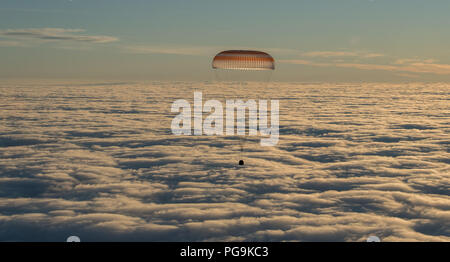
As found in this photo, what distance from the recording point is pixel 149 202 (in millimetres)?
57938

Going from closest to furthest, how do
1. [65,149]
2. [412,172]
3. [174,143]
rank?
[412,172] < [65,149] < [174,143]

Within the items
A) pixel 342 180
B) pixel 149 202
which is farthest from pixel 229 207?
pixel 342 180

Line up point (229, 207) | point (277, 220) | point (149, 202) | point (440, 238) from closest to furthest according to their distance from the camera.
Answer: point (440, 238) → point (277, 220) → point (229, 207) → point (149, 202)

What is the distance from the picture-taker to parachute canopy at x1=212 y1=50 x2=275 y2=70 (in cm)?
2662

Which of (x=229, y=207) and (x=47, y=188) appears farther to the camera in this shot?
(x=47, y=188)

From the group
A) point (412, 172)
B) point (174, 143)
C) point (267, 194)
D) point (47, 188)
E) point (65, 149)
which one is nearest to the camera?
point (267, 194)

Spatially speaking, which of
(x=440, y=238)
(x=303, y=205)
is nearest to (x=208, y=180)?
(x=303, y=205)

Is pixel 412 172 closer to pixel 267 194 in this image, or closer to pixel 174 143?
pixel 267 194

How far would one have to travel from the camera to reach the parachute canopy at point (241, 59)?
26.6 meters

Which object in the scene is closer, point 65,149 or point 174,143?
point 65,149

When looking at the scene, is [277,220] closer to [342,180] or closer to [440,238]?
[440,238]

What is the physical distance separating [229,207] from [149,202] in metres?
12.1

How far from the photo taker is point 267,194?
203ft

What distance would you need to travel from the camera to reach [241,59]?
26.9 m
